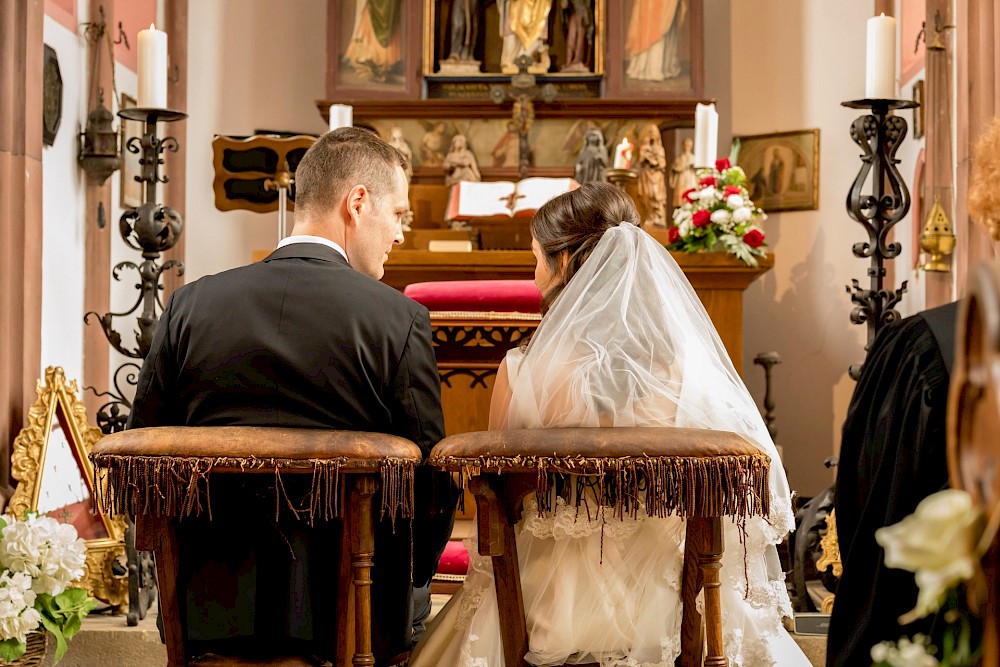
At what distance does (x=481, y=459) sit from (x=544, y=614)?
22.1 inches

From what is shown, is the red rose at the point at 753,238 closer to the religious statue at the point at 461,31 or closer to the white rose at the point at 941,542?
the religious statue at the point at 461,31

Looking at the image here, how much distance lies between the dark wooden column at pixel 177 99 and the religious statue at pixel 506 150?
223 cm

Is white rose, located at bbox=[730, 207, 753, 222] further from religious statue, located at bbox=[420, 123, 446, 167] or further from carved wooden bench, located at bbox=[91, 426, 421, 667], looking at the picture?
carved wooden bench, located at bbox=[91, 426, 421, 667]

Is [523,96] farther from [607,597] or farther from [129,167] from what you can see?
[607,597]

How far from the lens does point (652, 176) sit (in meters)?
8.24

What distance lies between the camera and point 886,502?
2.22 metres

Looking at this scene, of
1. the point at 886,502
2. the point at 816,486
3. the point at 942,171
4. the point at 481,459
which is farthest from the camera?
the point at 816,486

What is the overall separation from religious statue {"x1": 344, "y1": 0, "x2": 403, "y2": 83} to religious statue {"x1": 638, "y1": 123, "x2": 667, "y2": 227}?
1.92m

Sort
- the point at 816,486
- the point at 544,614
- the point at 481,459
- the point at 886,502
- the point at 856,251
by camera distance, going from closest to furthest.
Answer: the point at 886,502 < the point at 481,459 < the point at 544,614 < the point at 856,251 < the point at 816,486

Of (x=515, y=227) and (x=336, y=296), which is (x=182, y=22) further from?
(x=336, y=296)

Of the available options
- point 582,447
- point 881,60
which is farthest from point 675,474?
point 881,60

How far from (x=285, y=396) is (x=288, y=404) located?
21 mm

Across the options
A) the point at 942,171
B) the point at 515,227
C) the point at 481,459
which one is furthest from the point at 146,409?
the point at 942,171

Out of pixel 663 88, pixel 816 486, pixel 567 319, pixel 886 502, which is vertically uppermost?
pixel 663 88
